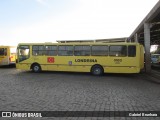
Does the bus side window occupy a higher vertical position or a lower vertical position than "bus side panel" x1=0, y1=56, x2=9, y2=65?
higher

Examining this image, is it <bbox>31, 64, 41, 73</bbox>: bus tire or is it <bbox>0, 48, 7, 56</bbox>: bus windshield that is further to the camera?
<bbox>0, 48, 7, 56</bbox>: bus windshield

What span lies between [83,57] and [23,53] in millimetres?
5454

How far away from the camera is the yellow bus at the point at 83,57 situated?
1819cm

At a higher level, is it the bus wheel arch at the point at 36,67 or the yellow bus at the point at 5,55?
the yellow bus at the point at 5,55

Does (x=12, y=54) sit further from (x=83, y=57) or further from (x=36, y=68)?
(x=83, y=57)

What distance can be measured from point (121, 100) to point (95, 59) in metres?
10.0

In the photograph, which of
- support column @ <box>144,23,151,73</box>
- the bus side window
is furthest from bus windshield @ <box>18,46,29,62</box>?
support column @ <box>144,23,151,73</box>

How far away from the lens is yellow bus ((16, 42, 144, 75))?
18.2 meters

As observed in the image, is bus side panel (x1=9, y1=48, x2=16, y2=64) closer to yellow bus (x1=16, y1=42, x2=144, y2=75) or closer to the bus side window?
yellow bus (x1=16, y1=42, x2=144, y2=75)

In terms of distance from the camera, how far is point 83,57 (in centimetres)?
1906

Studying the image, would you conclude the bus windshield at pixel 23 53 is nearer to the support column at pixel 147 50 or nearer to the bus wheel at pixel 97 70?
the bus wheel at pixel 97 70

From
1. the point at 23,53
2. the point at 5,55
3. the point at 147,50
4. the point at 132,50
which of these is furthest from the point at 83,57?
the point at 5,55

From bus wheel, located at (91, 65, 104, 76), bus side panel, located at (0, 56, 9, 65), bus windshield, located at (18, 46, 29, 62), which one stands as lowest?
bus wheel, located at (91, 65, 104, 76)

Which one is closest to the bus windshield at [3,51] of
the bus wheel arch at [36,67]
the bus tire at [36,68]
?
the bus wheel arch at [36,67]
